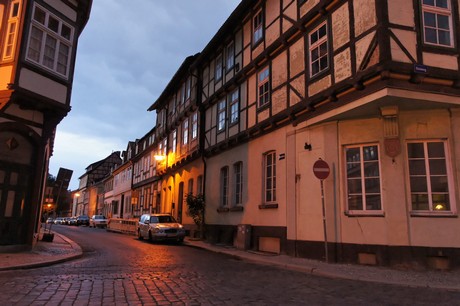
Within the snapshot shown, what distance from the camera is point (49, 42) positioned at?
46.1 ft

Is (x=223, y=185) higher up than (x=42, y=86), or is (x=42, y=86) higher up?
(x=42, y=86)

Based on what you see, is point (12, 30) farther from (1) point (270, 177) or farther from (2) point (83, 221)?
(2) point (83, 221)

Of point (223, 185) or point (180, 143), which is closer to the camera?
point (223, 185)

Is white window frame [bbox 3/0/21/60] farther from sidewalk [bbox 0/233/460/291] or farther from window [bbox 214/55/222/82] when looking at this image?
window [bbox 214/55/222/82]

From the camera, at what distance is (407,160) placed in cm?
1109

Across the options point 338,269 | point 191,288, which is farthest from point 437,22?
point 191,288

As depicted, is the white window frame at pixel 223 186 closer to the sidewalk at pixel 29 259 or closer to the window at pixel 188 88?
the sidewalk at pixel 29 259

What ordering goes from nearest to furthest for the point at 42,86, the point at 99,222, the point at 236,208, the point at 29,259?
the point at 29,259 < the point at 42,86 < the point at 236,208 < the point at 99,222

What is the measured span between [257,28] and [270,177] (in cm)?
670

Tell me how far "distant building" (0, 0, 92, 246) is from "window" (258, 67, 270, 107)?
7.54m

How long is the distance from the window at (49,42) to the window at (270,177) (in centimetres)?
828

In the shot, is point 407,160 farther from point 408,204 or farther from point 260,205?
point 260,205

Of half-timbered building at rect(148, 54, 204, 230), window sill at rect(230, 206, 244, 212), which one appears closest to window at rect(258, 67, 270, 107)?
window sill at rect(230, 206, 244, 212)

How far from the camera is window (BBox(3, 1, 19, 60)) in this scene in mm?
12961
